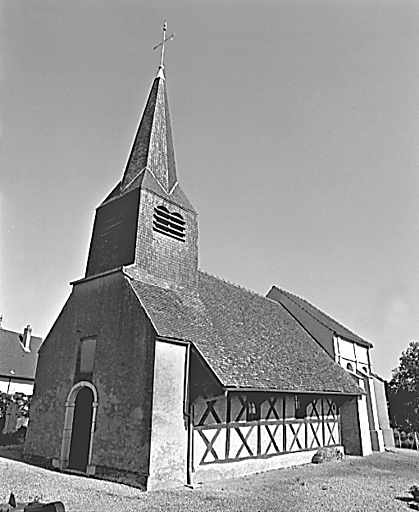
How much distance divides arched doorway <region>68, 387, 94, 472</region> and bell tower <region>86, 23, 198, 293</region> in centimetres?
389

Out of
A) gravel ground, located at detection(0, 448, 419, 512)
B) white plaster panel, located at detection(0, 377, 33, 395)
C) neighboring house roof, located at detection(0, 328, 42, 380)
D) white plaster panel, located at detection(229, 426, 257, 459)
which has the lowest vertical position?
gravel ground, located at detection(0, 448, 419, 512)

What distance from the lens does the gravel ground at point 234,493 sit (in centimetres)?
825

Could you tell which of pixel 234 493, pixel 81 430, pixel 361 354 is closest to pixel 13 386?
pixel 81 430

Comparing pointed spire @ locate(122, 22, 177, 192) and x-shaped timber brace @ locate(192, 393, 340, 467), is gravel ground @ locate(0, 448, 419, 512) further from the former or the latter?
pointed spire @ locate(122, 22, 177, 192)

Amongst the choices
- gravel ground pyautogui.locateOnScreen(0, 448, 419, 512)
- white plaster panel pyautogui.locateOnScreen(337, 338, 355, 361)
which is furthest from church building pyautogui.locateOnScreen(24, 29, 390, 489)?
white plaster panel pyautogui.locateOnScreen(337, 338, 355, 361)

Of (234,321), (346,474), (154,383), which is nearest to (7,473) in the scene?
(154,383)

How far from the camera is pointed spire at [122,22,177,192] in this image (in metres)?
15.2

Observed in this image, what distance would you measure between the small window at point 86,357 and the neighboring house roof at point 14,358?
16.1m

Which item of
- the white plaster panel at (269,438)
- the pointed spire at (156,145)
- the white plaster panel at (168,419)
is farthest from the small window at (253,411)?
the pointed spire at (156,145)

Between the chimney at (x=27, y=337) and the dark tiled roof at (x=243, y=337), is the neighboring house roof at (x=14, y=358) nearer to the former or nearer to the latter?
the chimney at (x=27, y=337)

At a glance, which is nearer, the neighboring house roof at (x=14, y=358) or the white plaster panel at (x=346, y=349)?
the white plaster panel at (x=346, y=349)

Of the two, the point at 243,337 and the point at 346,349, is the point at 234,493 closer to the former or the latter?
the point at 243,337

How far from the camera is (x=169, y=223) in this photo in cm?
1428

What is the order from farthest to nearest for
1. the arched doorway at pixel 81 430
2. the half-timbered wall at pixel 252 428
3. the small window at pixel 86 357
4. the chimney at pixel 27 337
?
the chimney at pixel 27 337
the small window at pixel 86 357
the arched doorway at pixel 81 430
the half-timbered wall at pixel 252 428
